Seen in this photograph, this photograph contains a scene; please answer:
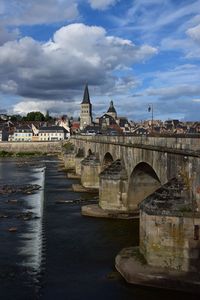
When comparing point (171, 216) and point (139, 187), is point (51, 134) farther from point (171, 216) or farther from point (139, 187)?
point (171, 216)

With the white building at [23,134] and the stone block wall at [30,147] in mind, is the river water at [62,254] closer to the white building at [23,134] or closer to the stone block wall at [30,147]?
the stone block wall at [30,147]

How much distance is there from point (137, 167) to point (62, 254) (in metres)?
9.94

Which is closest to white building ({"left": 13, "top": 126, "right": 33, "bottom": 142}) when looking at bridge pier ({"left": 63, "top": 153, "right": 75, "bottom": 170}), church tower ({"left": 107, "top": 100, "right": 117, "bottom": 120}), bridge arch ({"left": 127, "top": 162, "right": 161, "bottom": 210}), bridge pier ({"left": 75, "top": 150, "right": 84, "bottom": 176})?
church tower ({"left": 107, "top": 100, "right": 117, "bottom": 120})

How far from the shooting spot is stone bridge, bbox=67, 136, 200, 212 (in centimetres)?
1952

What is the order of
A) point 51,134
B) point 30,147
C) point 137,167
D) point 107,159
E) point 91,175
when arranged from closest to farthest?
point 137,167
point 107,159
point 91,175
point 30,147
point 51,134

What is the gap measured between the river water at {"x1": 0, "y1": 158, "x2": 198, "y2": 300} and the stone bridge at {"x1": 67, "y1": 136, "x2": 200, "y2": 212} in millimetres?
3490

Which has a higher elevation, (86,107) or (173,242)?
(86,107)

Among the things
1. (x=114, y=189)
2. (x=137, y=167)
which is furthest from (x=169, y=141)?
(x=114, y=189)

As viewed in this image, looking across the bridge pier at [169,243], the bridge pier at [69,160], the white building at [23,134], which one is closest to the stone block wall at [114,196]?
the bridge pier at [169,243]

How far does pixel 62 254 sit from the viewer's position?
930 inches

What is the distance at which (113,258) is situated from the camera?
22.6 meters

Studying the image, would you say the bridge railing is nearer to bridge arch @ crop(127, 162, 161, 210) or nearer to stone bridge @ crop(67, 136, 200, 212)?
stone bridge @ crop(67, 136, 200, 212)

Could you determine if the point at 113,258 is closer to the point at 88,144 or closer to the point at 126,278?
the point at 126,278

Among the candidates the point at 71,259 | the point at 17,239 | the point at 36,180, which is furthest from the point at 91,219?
the point at 36,180
